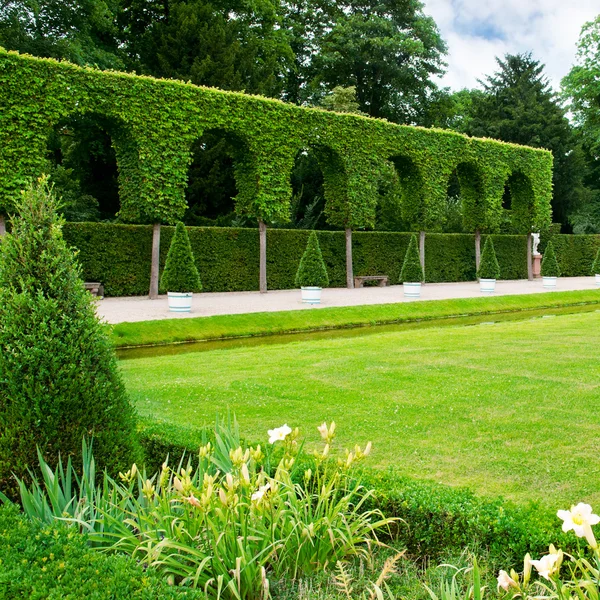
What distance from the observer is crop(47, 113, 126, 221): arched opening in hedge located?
2088 centimetres

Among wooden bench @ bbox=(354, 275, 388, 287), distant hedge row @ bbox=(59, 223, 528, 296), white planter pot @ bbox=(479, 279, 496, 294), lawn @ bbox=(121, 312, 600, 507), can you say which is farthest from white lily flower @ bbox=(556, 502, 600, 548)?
wooden bench @ bbox=(354, 275, 388, 287)

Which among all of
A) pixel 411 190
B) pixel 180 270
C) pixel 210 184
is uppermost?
pixel 210 184

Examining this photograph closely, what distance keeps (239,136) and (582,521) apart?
1838 cm

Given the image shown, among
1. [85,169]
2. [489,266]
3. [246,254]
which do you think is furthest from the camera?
[85,169]

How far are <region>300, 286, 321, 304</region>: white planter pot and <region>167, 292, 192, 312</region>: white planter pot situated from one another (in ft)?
11.4

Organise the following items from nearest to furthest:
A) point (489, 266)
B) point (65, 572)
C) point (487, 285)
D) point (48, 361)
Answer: point (65, 572)
point (48, 361)
point (487, 285)
point (489, 266)

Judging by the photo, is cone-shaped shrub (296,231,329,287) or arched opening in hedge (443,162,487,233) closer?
cone-shaped shrub (296,231,329,287)

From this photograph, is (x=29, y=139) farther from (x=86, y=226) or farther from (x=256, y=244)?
(x=256, y=244)

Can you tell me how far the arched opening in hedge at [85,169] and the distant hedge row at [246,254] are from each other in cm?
279

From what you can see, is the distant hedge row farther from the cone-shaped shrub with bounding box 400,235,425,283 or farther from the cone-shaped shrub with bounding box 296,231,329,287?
the cone-shaped shrub with bounding box 296,231,329,287

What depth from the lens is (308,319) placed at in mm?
13867

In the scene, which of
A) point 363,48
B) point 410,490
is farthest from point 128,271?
point 363,48

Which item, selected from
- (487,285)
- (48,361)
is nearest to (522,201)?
(487,285)

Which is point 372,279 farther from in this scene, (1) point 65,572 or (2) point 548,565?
(2) point 548,565
